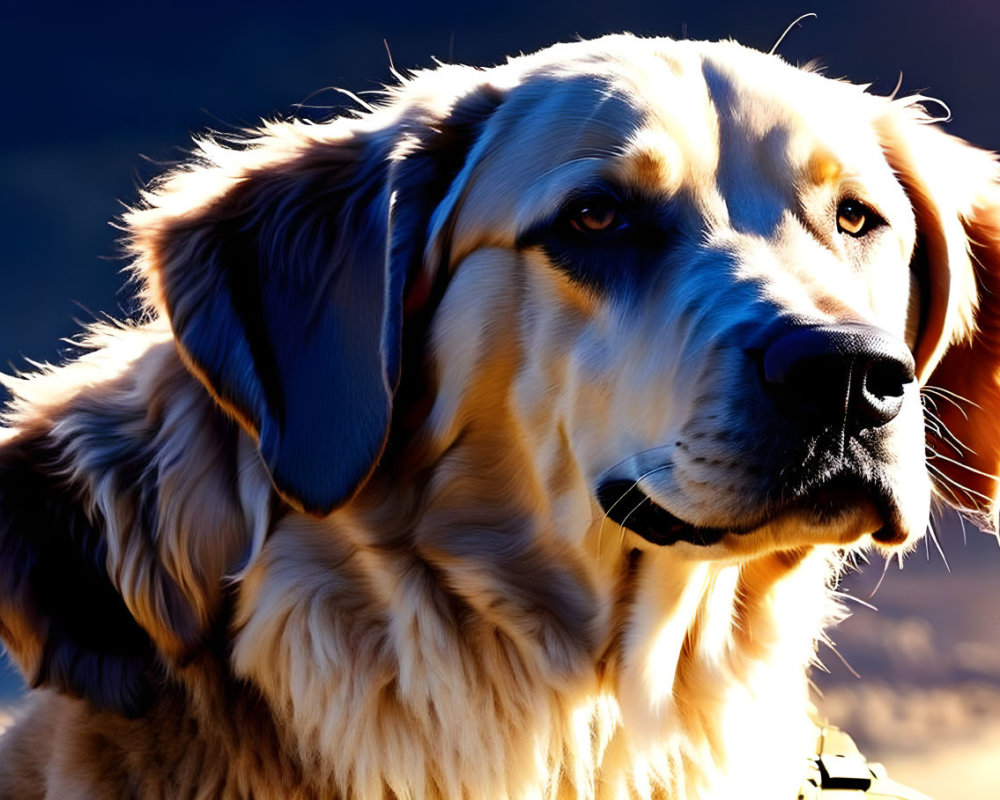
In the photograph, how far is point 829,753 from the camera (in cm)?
395

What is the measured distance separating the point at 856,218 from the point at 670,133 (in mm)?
582

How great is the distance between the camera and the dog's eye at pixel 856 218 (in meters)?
3.31

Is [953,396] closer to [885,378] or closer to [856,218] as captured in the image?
[856,218]

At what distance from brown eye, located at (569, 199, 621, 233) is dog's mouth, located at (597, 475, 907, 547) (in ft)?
2.10

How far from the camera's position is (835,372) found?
2.56 meters

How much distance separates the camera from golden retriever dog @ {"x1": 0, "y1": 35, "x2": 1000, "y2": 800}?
3072 millimetres

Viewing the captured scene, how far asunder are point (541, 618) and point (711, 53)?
5.21 ft

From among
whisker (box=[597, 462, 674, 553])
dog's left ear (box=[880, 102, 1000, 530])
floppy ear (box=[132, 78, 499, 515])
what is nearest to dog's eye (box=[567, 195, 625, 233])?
floppy ear (box=[132, 78, 499, 515])

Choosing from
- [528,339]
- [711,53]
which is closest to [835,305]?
[528,339]

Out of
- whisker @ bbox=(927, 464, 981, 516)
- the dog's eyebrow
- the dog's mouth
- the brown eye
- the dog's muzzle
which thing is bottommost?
whisker @ bbox=(927, 464, 981, 516)

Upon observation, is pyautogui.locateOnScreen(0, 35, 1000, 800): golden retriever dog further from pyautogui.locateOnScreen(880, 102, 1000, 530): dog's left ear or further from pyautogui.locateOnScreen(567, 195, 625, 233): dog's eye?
pyautogui.locateOnScreen(880, 102, 1000, 530): dog's left ear

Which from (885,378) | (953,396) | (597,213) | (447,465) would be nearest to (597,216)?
(597,213)

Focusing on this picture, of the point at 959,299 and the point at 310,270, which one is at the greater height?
the point at 310,270

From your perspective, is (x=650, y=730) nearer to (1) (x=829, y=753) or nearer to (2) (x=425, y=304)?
(1) (x=829, y=753)
